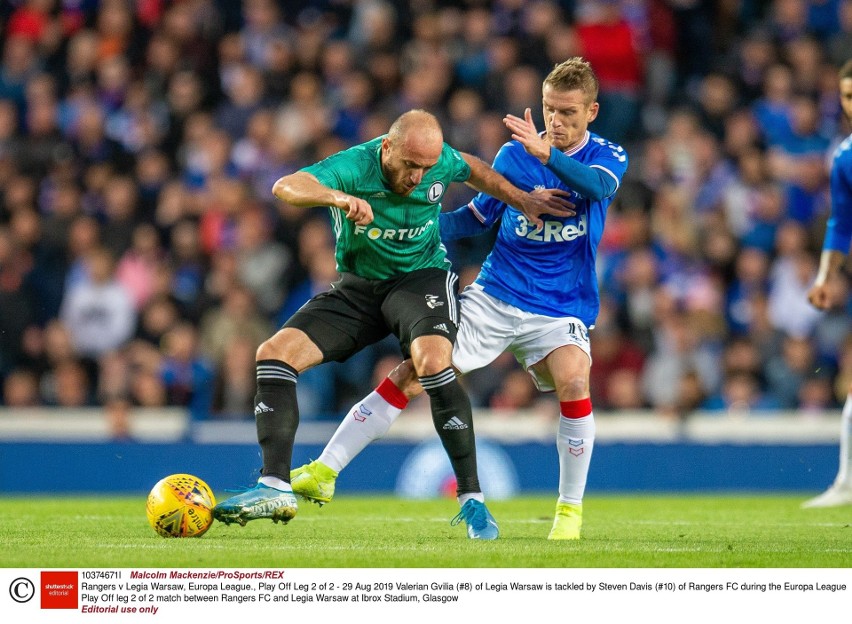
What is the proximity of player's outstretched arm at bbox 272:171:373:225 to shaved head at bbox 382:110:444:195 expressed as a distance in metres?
0.39

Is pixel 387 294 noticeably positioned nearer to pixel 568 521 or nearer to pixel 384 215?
pixel 384 215

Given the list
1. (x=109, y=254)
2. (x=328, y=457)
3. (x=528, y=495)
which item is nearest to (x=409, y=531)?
(x=328, y=457)

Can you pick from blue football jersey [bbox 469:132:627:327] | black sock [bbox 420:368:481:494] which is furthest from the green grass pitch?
blue football jersey [bbox 469:132:627:327]

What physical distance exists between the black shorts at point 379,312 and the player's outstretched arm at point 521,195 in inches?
20.3

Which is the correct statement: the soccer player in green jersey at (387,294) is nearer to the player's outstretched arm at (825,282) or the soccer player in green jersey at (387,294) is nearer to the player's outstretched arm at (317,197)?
the player's outstretched arm at (317,197)

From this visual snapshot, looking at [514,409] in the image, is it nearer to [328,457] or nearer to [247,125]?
[247,125]

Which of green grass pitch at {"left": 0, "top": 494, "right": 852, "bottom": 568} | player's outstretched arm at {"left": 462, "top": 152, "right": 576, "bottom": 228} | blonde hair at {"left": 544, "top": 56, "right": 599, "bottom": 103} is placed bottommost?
green grass pitch at {"left": 0, "top": 494, "right": 852, "bottom": 568}

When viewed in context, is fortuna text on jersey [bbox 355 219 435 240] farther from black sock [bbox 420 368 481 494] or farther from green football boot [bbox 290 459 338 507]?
green football boot [bbox 290 459 338 507]

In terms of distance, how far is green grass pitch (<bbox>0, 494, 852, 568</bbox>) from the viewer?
230 inches

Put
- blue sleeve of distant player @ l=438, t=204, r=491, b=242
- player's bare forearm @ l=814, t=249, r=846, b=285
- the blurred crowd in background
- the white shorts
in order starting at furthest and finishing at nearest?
the blurred crowd in background, player's bare forearm @ l=814, t=249, r=846, b=285, blue sleeve of distant player @ l=438, t=204, r=491, b=242, the white shorts

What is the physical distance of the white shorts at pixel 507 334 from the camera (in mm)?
7246

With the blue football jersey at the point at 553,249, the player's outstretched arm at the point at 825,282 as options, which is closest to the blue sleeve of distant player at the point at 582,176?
the blue football jersey at the point at 553,249

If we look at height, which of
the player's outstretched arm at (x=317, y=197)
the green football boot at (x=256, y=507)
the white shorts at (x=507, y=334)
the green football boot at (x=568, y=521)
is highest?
the player's outstretched arm at (x=317, y=197)
